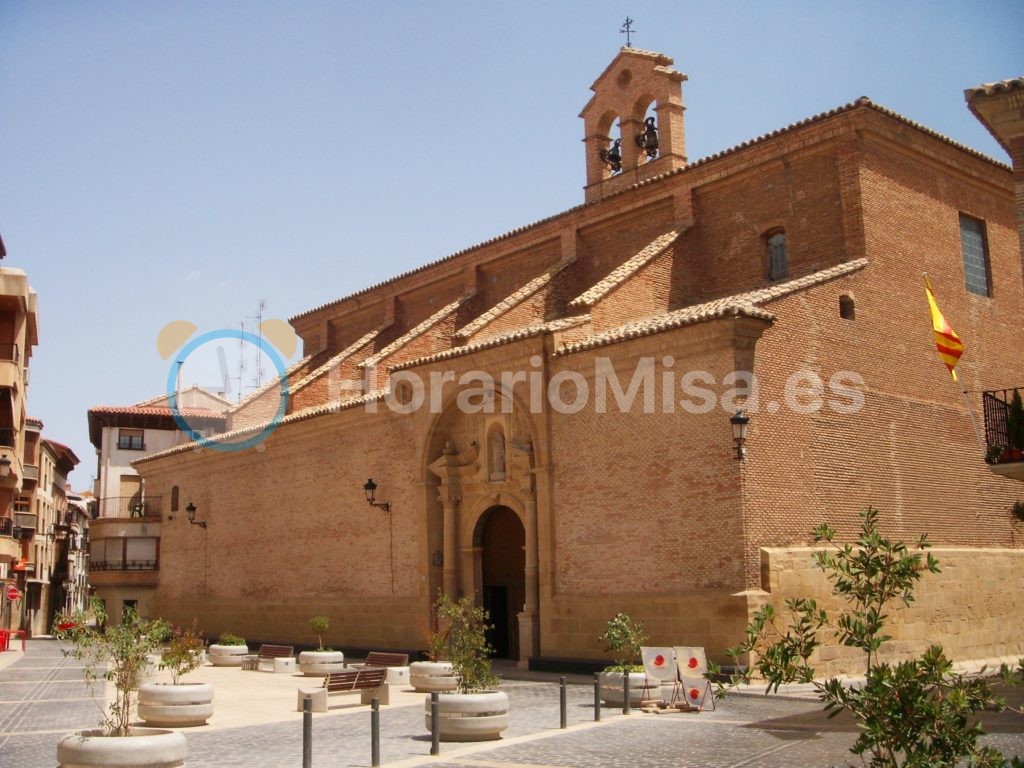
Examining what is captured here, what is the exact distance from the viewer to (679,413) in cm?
A: 1664

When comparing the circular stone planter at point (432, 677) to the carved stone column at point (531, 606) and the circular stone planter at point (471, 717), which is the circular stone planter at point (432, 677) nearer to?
the carved stone column at point (531, 606)

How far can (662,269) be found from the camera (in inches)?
820

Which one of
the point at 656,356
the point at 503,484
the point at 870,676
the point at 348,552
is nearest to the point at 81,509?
the point at 348,552

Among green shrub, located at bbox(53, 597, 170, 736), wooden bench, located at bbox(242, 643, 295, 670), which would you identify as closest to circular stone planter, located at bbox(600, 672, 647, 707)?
green shrub, located at bbox(53, 597, 170, 736)

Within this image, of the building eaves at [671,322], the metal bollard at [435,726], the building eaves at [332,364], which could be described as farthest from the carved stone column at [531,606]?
the building eaves at [332,364]

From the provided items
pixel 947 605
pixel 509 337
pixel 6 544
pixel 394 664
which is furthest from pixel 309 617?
pixel 947 605

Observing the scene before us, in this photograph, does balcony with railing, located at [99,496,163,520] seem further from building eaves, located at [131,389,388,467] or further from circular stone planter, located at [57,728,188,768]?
circular stone planter, located at [57,728,188,768]

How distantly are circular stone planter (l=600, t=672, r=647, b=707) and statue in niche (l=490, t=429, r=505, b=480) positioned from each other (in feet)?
21.6

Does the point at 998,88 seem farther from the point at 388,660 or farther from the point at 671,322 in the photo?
the point at 388,660

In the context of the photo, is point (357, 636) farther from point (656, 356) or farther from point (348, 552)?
point (656, 356)

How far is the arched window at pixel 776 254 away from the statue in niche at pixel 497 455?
6.10 metres

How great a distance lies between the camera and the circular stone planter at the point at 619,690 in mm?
13750

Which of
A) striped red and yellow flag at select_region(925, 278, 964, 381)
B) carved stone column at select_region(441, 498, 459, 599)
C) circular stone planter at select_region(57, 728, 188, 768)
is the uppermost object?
striped red and yellow flag at select_region(925, 278, 964, 381)

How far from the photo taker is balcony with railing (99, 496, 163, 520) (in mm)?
33906
